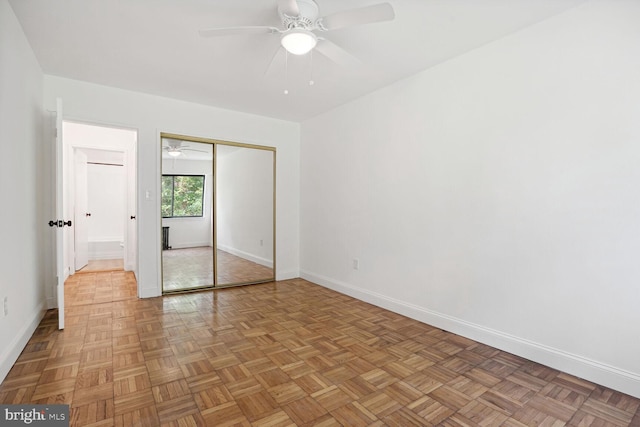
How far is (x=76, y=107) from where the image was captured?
3225mm

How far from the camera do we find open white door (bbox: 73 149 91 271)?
194 inches

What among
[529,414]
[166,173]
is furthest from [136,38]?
[529,414]

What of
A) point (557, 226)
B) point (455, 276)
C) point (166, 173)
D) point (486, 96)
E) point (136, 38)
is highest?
point (136, 38)

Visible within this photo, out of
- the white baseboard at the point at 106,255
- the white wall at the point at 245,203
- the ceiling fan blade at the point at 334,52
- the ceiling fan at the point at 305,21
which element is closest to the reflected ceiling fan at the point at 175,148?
the white wall at the point at 245,203

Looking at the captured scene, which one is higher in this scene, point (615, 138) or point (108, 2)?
point (108, 2)

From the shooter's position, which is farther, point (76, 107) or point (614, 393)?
point (76, 107)

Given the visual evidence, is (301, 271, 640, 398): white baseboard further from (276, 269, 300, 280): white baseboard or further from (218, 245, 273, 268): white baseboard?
(218, 245, 273, 268): white baseboard

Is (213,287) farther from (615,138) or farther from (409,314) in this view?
(615,138)

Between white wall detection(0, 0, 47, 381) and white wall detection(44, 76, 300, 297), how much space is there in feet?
1.06

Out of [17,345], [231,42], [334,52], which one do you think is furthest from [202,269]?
[334,52]

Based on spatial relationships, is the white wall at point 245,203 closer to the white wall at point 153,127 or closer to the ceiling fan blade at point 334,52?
the white wall at point 153,127

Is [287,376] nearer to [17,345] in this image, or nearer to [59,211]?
[17,345]

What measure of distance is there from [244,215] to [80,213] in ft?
9.78

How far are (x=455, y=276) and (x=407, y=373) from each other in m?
1.03
